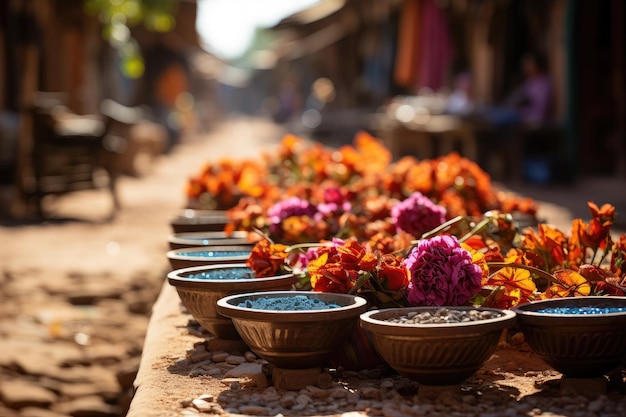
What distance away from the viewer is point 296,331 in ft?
8.74

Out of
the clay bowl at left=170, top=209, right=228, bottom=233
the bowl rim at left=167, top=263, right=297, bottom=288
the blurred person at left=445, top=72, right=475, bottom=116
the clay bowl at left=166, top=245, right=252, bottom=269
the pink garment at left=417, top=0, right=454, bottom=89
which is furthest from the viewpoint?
the pink garment at left=417, top=0, right=454, bottom=89

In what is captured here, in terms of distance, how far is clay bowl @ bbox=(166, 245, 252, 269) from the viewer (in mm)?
3551

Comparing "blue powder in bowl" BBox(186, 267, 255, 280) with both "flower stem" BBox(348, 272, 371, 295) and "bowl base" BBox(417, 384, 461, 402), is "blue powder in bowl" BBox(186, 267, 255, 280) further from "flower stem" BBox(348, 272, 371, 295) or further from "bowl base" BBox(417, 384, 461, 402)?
"bowl base" BBox(417, 384, 461, 402)

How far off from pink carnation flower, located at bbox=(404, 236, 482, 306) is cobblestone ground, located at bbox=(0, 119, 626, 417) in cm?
180

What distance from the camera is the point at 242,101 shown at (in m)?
83.6

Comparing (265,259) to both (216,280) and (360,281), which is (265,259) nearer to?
(216,280)

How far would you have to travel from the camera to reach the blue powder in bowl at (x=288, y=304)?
2.82 m

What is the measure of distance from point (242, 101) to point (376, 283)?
81328mm

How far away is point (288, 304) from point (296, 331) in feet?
0.63

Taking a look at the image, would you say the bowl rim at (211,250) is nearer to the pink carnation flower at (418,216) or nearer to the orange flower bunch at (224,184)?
the pink carnation flower at (418,216)

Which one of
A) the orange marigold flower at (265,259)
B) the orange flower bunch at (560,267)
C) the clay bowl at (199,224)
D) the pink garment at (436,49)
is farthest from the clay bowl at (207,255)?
the pink garment at (436,49)

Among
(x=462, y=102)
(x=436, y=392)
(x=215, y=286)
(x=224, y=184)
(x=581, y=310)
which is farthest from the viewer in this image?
(x=462, y=102)

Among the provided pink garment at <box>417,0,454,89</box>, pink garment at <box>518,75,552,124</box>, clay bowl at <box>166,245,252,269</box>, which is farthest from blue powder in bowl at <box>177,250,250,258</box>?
pink garment at <box>417,0,454,89</box>

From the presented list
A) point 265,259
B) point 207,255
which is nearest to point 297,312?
point 265,259
